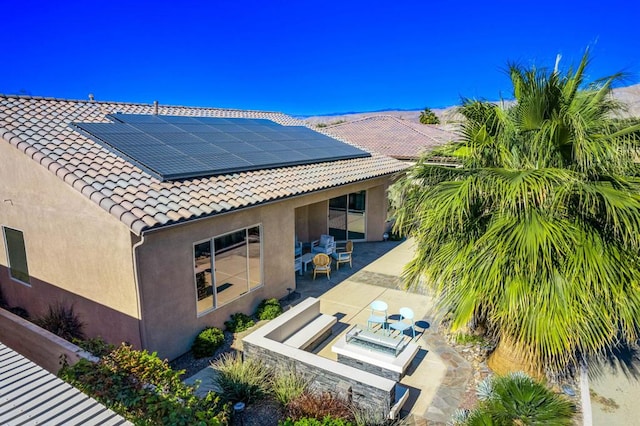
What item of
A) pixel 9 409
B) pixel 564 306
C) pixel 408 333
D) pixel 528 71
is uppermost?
pixel 528 71

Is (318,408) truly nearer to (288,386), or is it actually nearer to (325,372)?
(325,372)

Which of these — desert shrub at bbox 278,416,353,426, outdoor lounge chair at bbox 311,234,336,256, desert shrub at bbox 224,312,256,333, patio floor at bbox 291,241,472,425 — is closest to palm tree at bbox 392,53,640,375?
patio floor at bbox 291,241,472,425

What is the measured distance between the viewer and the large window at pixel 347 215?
18906 millimetres

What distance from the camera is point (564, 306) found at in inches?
243

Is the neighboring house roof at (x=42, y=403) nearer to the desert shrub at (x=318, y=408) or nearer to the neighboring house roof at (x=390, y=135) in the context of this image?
the desert shrub at (x=318, y=408)

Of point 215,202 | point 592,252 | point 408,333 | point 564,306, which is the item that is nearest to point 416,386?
point 408,333

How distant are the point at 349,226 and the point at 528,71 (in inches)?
506

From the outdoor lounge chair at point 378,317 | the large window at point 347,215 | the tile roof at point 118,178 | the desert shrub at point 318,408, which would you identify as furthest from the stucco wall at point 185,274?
the large window at point 347,215

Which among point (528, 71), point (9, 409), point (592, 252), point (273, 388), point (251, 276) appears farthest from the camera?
point (251, 276)

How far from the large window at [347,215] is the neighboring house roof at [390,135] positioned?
4.93m

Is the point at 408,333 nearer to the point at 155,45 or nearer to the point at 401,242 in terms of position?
the point at 401,242

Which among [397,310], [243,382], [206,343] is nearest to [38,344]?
[206,343]

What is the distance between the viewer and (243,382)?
757cm

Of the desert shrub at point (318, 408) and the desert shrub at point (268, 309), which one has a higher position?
the desert shrub at point (318, 408)
